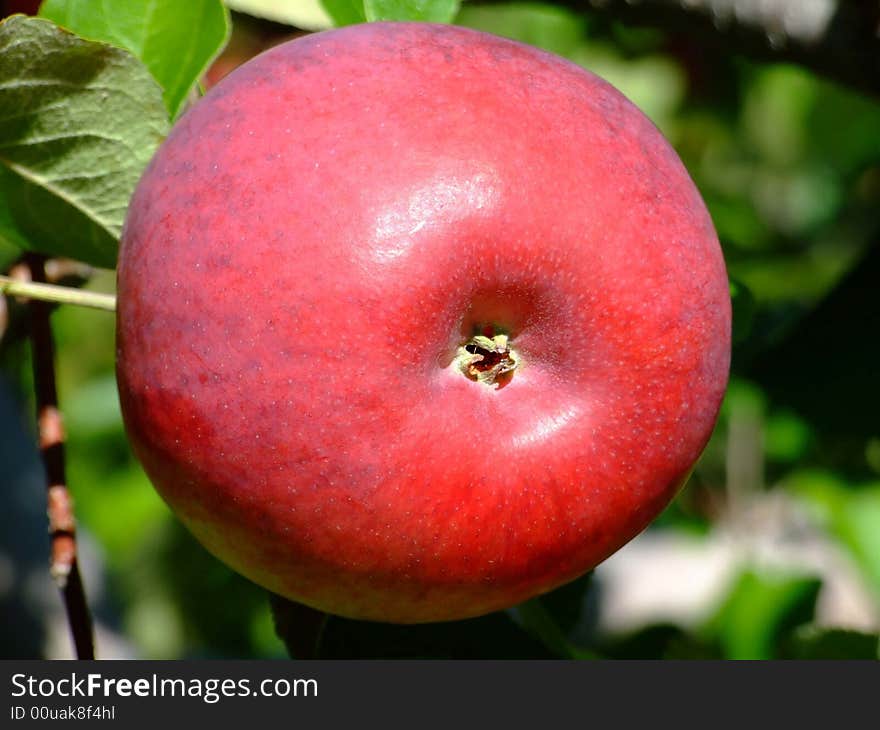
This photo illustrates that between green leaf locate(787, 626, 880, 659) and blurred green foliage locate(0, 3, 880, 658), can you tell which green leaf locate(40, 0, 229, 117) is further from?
green leaf locate(787, 626, 880, 659)

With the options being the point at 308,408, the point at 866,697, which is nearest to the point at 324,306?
the point at 308,408

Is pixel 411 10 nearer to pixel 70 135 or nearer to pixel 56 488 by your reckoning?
pixel 70 135

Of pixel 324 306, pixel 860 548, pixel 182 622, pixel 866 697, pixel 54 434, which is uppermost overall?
pixel 324 306

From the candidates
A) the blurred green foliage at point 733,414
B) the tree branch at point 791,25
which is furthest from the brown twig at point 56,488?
the tree branch at point 791,25

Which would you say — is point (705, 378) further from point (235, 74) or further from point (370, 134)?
point (235, 74)

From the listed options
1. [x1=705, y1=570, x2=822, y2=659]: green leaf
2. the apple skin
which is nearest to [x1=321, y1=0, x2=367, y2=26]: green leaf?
the apple skin

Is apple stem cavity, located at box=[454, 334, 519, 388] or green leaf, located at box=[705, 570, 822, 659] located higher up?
apple stem cavity, located at box=[454, 334, 519, 388]
